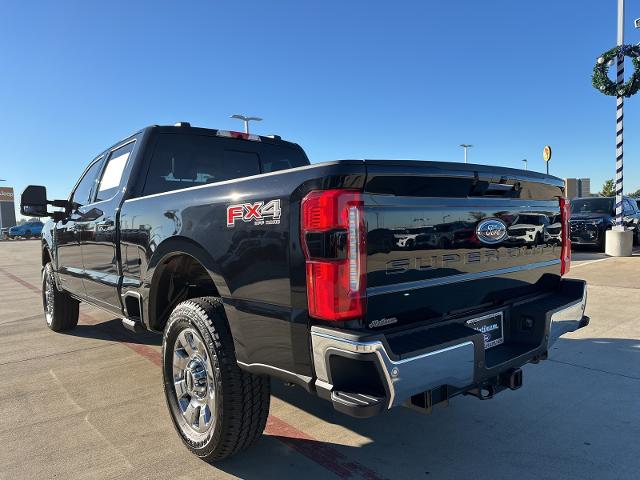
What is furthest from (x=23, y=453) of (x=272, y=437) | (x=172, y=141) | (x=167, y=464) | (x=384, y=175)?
(x=384, y=175)

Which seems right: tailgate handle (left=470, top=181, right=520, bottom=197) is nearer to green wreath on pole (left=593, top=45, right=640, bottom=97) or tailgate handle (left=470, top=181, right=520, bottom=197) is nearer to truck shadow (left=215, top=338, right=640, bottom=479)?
truck shadow (left=215, top=338, right=640, bottom=479)

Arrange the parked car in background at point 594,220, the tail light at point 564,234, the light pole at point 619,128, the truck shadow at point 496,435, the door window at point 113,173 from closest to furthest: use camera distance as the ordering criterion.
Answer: the truck shadow at point 496,435
the tail light at point 564,234
the door window at point 113,173
the light pole at point 619,128
the parked car in background at point 594,220

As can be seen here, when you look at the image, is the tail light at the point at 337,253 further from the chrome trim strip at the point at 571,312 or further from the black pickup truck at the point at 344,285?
the chrome trim strip at the point at 571,312

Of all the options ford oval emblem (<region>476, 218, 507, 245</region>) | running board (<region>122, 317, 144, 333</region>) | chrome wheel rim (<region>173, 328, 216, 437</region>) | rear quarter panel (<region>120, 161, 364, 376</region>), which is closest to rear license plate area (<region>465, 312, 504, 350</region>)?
ford oval emblem (<region>476, 218, 507, 245</region>)

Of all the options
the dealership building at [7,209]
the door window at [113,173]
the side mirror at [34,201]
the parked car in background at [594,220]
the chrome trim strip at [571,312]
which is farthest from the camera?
the dealership building at [7,209]

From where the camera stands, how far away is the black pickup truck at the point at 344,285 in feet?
6.42

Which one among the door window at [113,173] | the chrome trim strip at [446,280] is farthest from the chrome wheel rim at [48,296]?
the chrome trim strip at [446,280]

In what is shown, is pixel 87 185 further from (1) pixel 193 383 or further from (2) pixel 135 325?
(1) pixel 193 383

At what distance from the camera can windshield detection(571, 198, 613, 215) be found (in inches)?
539

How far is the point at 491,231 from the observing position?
8.62 feet

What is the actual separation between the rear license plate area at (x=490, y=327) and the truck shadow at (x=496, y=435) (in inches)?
26.7

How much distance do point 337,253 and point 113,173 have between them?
3049mm

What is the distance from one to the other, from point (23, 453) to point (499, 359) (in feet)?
9.50

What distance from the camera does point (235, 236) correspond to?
7.84 feet
